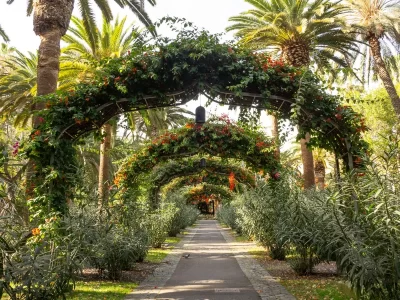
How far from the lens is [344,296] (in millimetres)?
6414

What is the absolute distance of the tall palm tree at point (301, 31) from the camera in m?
13.2

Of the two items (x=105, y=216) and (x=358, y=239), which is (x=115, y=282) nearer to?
(x=105, y=216)

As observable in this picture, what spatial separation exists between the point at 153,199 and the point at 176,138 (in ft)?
21.6

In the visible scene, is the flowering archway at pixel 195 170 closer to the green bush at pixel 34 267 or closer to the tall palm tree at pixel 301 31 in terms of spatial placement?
the tall palm tree at pixel 301 31

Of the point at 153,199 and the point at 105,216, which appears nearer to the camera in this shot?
the point at 105,216

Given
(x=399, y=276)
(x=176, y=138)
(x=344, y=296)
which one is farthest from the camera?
(x=176, y=138)

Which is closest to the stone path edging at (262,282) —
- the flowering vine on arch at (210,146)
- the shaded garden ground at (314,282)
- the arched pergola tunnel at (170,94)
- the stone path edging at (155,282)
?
the shaded garden ground at (314,282)

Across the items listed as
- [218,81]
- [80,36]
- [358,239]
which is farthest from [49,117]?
[80,36]

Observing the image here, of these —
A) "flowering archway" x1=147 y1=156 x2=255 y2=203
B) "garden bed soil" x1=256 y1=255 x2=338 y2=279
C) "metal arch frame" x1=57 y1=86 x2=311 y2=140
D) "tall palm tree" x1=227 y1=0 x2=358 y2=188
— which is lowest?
"garden bed soil" x1=256 y1=255 x2=338 y2=279

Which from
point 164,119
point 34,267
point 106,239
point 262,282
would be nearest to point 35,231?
point 34,267

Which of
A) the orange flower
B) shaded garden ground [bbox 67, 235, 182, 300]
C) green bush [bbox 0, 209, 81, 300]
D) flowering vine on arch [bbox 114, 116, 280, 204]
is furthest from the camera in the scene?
flowering vine on arch [bbox 114, 116, 280, 204]

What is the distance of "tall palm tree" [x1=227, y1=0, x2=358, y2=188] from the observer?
13180mm

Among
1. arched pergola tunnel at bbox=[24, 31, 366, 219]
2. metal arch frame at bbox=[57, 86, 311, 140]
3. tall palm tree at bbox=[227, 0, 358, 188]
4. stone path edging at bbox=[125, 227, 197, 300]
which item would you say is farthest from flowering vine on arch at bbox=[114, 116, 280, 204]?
arched pergola tunnel at bbox=[24, 31, 366, 219]

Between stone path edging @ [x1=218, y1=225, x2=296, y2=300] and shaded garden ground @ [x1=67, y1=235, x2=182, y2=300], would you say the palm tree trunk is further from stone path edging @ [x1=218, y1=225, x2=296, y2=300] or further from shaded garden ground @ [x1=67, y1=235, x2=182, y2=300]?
shaded garden ground @ [x1=67, y1=235, x2=182, y2=300]
